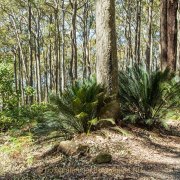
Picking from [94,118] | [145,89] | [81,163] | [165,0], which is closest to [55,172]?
[81,163]

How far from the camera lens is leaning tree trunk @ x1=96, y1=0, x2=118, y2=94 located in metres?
7.48

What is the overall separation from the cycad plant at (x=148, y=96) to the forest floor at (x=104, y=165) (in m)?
0.42

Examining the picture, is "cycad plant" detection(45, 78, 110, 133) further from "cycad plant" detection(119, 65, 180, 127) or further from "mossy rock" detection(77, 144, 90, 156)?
"cycad plant" detection(119, 65, 180, 127)

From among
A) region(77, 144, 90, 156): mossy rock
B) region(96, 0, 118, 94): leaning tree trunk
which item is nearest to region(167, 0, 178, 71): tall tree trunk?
region(96, 0, 118, 94): leaning tree trunk

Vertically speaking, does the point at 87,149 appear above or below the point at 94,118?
below

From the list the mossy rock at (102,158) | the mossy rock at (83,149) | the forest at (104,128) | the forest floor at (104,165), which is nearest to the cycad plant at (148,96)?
the forest at (104,128)

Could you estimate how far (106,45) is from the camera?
24.7 ft

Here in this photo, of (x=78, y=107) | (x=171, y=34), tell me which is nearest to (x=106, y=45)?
(x=78, y=107)

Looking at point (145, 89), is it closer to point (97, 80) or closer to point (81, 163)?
point (97, 80)

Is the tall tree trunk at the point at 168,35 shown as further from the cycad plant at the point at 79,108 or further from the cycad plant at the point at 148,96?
the cycad plant at the point at 79,108

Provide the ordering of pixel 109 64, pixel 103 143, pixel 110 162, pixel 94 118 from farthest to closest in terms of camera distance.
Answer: pixel 109 64
pixel 94 118
pixel 103 143
pixel 110 162

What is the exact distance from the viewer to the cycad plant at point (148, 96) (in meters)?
8.00

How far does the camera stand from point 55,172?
5.30m

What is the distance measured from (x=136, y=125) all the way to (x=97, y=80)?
1443 millimetres
